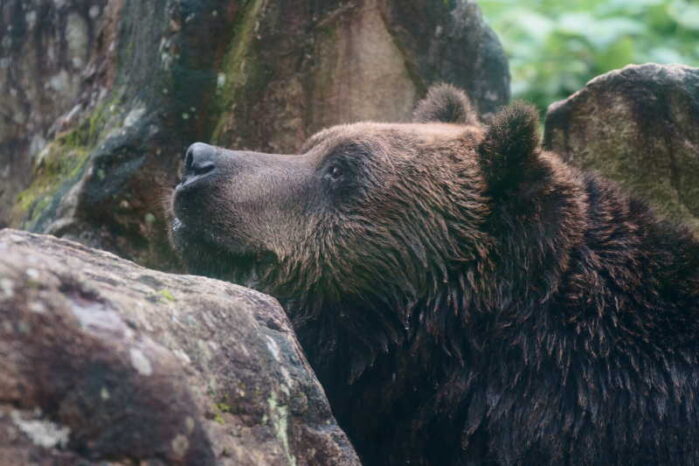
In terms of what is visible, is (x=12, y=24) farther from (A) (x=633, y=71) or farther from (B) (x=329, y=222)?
(A) (x=633, y=71)

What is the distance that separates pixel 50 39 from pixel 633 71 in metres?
4.55

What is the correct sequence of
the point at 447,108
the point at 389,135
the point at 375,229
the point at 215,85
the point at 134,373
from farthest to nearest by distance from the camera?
the point at 215,85
the point at 447,108
the point at 389,135
the point at 375,229
the point at 134,373

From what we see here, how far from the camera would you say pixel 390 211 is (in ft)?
14.5

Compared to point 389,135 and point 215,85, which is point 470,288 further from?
point 215,85

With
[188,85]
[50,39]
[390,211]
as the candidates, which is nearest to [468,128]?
[390,211]

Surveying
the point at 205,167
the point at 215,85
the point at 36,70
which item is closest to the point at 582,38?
the point at 215,85

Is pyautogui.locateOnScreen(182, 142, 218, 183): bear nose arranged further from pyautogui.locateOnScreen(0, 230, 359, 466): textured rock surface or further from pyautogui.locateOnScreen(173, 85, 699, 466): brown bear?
pyautogui.locateOnScreen(0, 230, 359, 466): textured rock surface

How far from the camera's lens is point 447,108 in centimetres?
545

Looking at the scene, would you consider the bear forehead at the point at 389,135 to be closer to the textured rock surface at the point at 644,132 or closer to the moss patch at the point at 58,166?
the textured rock surface at the point at 644,132

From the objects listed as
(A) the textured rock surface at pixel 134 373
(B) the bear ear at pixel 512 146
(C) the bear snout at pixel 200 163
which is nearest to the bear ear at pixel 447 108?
(B) the bear ear at pixel 512 146

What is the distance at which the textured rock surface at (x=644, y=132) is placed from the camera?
5441 millimetres

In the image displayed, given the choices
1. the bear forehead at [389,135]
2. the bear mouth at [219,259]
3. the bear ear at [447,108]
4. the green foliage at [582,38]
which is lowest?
the bear mouth at [219,259]

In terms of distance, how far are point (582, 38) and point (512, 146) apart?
6.09 metres

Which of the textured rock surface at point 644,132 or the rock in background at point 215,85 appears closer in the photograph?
the textured rock surface at point 644,132
